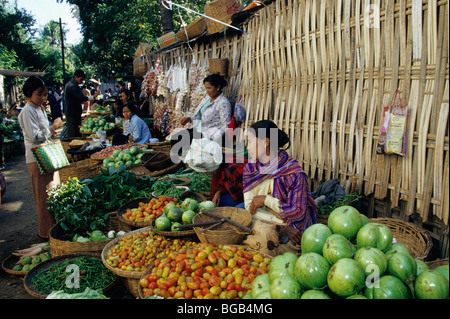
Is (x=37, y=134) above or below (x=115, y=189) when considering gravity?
above

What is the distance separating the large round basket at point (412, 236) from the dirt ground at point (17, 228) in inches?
95.5

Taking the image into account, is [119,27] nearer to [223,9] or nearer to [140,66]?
[140,66]

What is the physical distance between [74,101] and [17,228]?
14.2 ft

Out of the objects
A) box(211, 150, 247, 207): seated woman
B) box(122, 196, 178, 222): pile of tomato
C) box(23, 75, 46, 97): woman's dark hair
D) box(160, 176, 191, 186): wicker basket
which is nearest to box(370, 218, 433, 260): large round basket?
box(211, 150, 247, 207): seated woman

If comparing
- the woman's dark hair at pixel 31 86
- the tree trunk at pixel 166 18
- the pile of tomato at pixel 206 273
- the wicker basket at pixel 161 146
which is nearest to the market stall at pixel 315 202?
the pile of tomato at pixel 206 273

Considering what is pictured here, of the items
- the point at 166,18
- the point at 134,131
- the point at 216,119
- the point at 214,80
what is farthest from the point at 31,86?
the point at 166,18

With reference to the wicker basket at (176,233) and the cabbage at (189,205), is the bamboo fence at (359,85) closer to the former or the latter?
the cabbage at (189,205)

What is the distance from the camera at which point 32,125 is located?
425 centimetres

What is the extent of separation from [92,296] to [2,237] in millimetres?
3762

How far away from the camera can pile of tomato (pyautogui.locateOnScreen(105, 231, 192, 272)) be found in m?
2.90

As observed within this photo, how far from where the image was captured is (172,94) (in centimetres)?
855

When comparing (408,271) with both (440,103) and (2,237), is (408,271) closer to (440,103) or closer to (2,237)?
(440,103)

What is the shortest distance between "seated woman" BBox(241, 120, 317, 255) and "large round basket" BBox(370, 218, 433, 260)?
2.19ft

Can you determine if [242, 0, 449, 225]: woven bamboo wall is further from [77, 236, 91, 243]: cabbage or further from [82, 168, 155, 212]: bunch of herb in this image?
[77, 236, 91, 243]: cabbage
